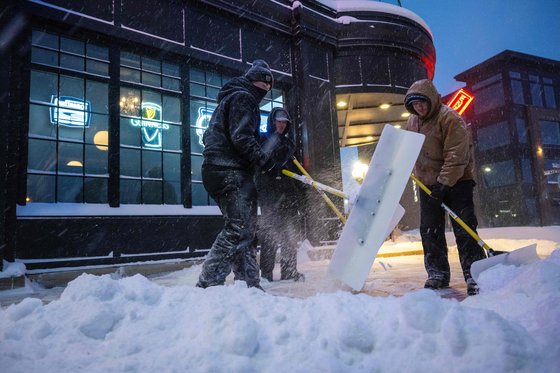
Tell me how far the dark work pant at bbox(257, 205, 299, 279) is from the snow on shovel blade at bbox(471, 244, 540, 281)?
1.89 meters

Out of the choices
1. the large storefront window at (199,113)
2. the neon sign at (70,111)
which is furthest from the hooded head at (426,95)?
the neon sign at (70,111)

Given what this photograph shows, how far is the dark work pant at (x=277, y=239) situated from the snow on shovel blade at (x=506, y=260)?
1.89 m

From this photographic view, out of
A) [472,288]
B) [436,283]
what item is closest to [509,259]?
[472,288]

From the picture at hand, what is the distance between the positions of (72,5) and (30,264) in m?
3.76

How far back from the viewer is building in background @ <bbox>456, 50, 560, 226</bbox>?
76.0ft

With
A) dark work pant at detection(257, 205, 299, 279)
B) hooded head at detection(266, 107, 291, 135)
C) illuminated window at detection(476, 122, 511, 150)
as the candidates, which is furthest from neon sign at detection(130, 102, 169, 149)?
illuminated window at detection(476, 122, 511, 150)

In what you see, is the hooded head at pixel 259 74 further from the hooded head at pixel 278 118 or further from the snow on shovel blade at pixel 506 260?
the snow on shovel blade at pixel 506 260

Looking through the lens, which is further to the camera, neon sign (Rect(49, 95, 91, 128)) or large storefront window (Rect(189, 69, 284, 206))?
large storefront window (Rect(189, 69, 284, 206))

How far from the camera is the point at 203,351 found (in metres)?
1.39

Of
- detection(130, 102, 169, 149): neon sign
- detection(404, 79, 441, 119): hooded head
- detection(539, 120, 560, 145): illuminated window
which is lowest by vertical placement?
detection(404, 79, 441, 119): hooded head

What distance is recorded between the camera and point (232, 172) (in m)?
2.82

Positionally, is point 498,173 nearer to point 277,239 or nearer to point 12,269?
point 277,239

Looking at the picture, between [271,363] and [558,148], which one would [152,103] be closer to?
[271,363]

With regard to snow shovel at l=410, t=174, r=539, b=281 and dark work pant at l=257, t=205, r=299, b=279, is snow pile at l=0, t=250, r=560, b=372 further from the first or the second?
dark work pant at l=257, t=205, r=299, b=279
